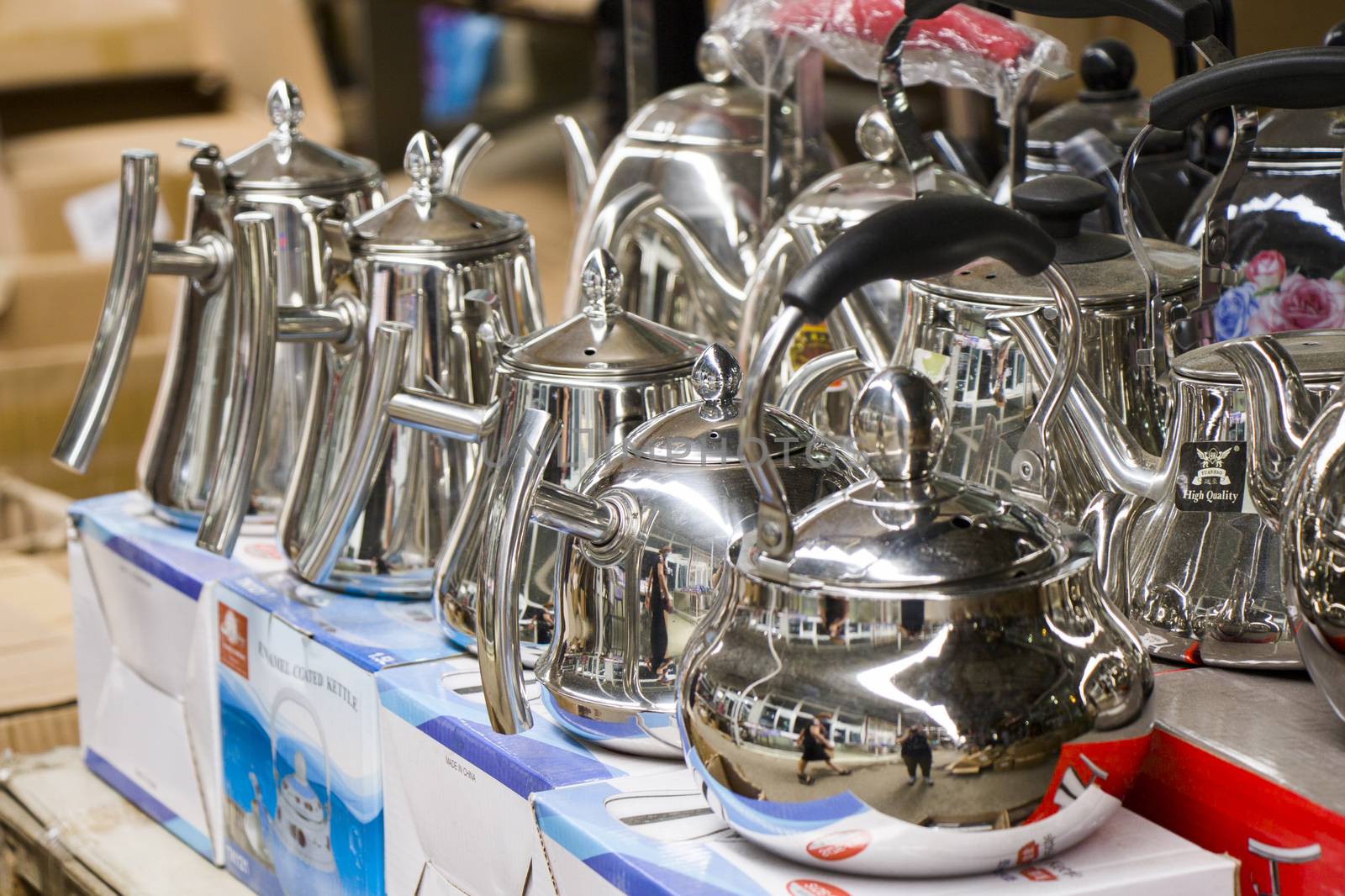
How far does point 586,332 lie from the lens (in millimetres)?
853

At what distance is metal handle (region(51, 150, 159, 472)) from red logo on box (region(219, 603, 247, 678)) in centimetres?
13

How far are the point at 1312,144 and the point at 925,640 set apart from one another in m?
0.46

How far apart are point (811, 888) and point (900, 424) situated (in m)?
0.18

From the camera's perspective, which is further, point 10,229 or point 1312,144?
point 10,229

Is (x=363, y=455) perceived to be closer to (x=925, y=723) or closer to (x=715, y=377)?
(x=715, y=377)

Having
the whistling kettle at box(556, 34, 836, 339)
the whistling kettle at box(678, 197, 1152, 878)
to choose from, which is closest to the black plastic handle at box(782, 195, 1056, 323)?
the whistling kettle at box(678, 197, 1152, 878)

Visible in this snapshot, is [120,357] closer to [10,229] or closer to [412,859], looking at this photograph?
[412,859]

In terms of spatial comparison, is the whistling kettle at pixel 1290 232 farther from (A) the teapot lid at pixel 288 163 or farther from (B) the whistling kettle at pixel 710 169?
(A) the teapot lid at pixel 288 163

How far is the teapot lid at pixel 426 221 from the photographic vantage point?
97cm

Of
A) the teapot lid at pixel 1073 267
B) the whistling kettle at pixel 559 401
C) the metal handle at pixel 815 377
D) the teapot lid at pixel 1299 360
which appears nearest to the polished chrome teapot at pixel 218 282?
the whistling kettle at pixel 559 401

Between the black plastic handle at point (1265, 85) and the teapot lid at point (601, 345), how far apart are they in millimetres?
267

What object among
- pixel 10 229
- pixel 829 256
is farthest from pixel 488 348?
pixel 10 229

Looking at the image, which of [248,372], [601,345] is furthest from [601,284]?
[248,372]

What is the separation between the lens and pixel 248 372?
100 centimetres
